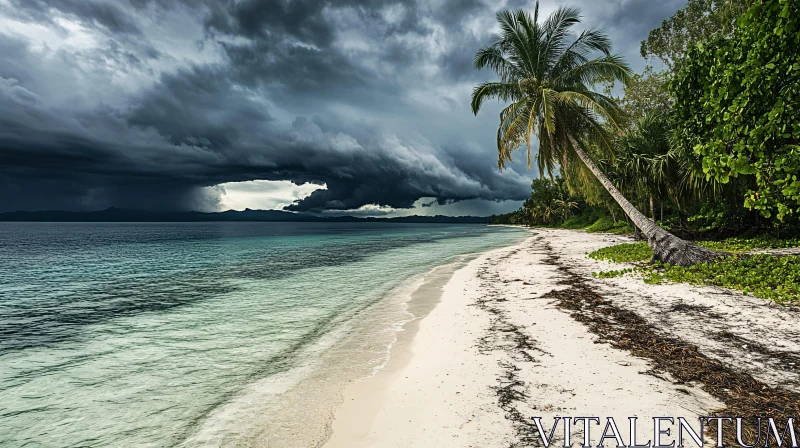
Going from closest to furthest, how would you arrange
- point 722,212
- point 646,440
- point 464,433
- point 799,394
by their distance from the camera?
1. point 646,440
2. point 464,433
3. point 799,394
4. point 722,212

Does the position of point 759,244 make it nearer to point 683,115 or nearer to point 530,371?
point 683,115

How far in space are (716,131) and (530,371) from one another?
7.52 meters

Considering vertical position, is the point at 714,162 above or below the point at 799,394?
above

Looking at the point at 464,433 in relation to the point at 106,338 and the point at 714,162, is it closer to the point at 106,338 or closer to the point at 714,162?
the point at 714,162

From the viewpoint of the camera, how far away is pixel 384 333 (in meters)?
7.75

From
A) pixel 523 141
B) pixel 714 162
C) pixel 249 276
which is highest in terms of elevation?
pixel 523 141

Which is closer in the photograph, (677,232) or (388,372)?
(388,372)

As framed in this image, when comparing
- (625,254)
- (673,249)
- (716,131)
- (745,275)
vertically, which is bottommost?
(625,254)

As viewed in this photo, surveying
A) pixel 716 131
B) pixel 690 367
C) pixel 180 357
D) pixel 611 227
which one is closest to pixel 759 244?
pixel 716 131

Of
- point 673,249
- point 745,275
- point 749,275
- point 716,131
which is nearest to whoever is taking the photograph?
point 716,131

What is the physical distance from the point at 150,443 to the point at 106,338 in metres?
5.77

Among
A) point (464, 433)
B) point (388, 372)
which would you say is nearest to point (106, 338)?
point (388, 372)

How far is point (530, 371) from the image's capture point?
4922mm

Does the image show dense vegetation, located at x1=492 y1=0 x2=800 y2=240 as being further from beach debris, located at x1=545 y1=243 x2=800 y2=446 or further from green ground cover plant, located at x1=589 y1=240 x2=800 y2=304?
beach debris, located at x1=545 y1=243 x2=800 y2=446
